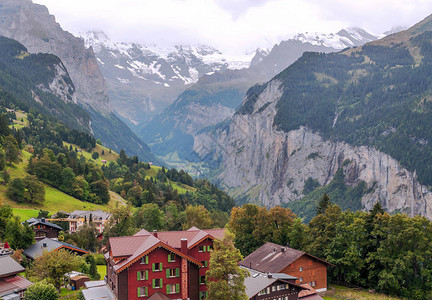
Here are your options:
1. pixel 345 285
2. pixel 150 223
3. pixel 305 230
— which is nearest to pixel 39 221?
pixel 150 223

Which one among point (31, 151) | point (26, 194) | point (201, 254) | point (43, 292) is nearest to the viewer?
point (43, 292)

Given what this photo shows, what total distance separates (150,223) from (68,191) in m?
46.3

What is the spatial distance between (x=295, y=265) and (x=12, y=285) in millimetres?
39571

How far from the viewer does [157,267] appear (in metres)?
54.3

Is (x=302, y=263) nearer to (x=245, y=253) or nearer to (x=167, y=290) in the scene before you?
(x=245, y=253)

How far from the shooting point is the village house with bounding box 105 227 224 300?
174 feet

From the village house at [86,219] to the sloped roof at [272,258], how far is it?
4780 centimetres

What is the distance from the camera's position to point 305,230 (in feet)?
258

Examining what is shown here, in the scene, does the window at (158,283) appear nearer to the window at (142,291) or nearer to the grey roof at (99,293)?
the window at (142,291)

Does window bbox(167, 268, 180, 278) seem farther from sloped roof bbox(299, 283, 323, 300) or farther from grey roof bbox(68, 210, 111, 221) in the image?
grey roof bbox(68, 210, 111, 221)

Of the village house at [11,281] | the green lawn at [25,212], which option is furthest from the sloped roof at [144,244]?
the green lawn at [25,212]

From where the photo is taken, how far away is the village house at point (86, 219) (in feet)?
357

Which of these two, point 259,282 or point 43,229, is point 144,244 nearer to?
point 259,282

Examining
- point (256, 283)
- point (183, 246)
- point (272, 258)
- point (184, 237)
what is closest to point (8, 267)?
point (184, 237)
